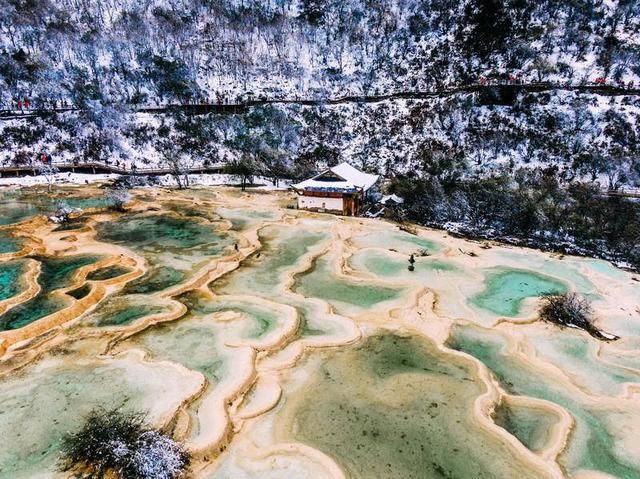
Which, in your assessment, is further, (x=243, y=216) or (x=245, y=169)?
(x=245, y=169)

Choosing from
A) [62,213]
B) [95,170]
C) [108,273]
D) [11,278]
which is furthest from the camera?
[95,170]

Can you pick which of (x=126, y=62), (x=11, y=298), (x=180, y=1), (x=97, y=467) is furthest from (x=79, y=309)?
(x=180, y=1)

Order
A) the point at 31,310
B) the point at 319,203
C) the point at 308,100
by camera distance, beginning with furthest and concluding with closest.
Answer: the point at 308,100 < the point at 319,203 < the point at 31,310

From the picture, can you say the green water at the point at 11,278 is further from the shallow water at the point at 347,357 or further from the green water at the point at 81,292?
the green water at the point at 81,292

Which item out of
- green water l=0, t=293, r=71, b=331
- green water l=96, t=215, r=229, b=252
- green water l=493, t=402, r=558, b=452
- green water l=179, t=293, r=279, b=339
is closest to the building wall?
green water l=96, t=215, r=229, b=252

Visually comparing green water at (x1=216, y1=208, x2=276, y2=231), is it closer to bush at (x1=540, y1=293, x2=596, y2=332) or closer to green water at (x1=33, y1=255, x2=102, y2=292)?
green water at (x1=33, y1=255, x2=102, y2=292)

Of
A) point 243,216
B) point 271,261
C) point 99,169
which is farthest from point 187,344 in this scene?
point 99,169

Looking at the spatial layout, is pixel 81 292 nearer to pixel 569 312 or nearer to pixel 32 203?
pixel 32 203
